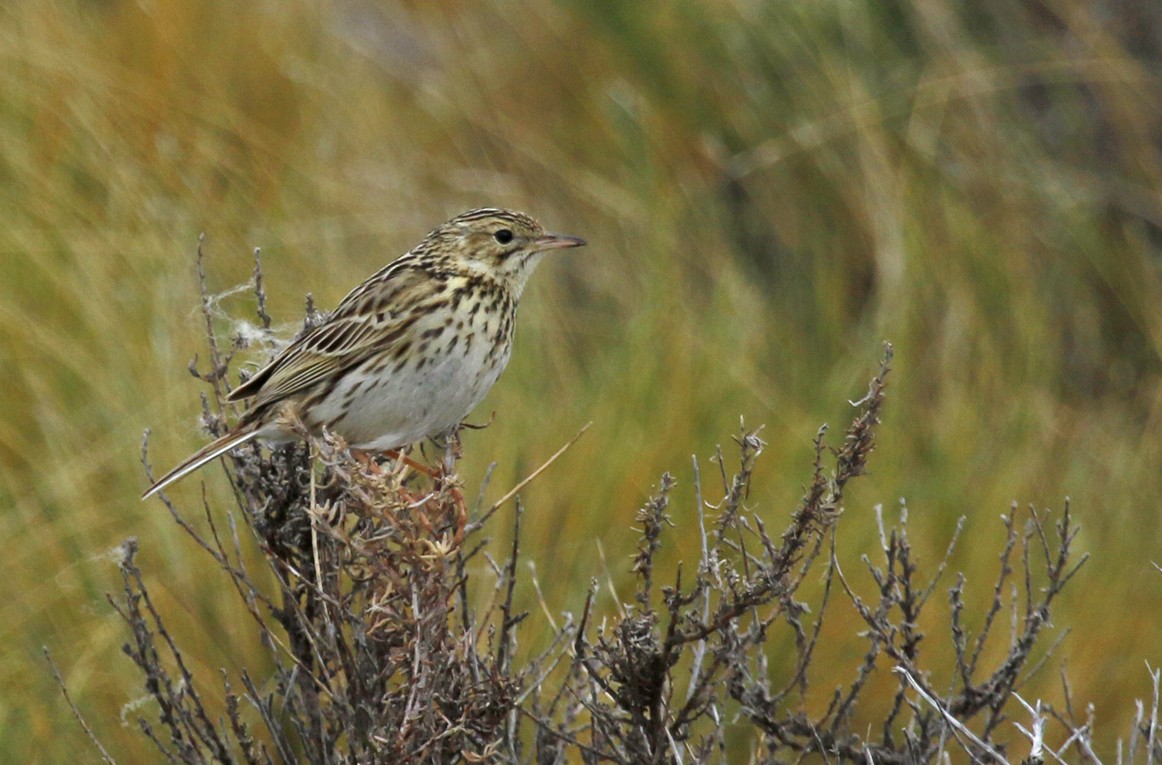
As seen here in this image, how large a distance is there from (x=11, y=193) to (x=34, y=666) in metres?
2.59

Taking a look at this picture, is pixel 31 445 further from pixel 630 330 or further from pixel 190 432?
pixel 630 330

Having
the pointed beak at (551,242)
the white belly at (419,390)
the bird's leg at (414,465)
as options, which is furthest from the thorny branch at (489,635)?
the pointed beak at (551,242)

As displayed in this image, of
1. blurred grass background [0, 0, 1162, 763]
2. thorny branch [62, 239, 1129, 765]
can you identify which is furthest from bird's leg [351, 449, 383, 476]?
blurred grass background [0, 0, 1162, 763]

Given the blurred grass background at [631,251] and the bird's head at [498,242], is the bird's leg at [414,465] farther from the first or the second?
the blurred grass background at [631,251]

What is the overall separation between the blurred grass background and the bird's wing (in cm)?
118

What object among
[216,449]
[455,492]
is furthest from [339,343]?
[455,492]

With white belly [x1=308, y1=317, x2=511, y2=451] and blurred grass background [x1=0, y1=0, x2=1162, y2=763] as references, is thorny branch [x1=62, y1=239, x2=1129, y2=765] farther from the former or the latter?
blurred grass background [x1=0, y1=0, x2=1162, y2=763]

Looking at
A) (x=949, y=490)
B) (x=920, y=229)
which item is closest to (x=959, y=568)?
(x=949, y=490)

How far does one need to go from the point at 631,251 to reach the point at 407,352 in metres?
4.07

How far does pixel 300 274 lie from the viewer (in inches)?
299

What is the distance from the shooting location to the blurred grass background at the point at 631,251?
20.6 feet

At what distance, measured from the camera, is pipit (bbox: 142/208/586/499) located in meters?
4.67

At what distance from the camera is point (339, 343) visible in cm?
491

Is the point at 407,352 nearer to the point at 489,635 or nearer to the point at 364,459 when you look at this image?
the point at 364,459
